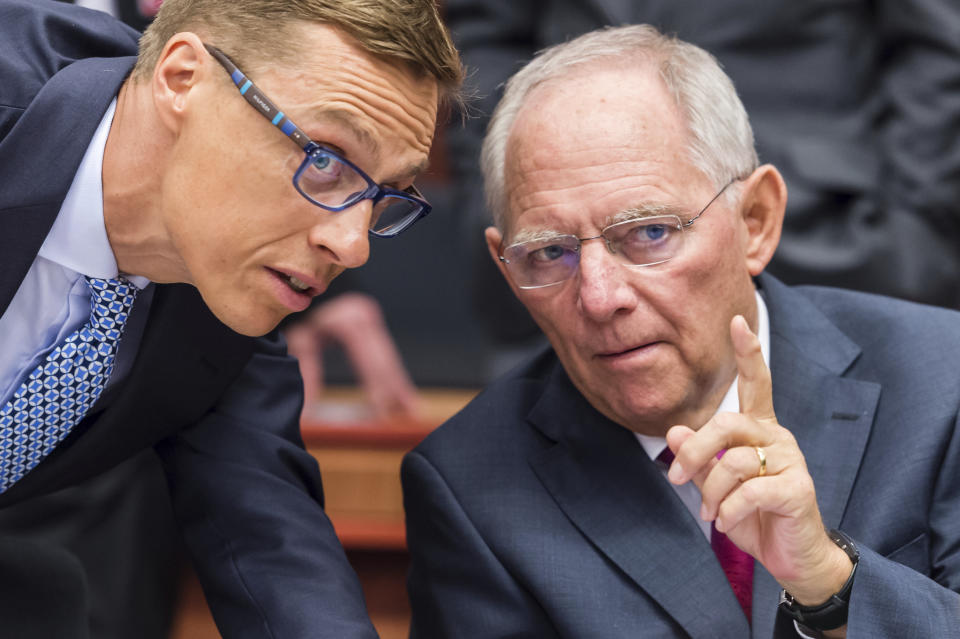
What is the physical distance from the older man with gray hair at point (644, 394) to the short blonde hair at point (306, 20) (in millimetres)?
277

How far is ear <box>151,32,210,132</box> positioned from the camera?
157 centimetres

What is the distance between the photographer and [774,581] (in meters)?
1.69

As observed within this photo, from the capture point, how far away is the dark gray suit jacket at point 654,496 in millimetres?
1706

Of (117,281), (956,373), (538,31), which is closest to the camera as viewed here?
(117,281)

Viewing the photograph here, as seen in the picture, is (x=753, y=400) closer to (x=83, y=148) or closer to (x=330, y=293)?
(x=83, y=148)

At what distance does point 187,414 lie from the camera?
181 cm

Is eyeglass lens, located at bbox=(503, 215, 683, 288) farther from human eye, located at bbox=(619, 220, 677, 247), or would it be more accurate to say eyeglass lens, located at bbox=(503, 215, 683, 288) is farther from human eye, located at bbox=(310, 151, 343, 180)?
human eye, located at bbox=(310, 151, 343, 180)

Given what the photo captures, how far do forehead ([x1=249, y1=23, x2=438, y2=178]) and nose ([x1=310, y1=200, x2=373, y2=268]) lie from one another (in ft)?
0.28

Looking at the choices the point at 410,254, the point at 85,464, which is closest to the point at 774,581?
the point at 85,464

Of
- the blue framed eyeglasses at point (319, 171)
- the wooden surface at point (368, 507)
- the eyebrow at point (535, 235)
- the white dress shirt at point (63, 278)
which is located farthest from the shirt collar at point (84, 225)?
the wooden surface at point (368, 507)

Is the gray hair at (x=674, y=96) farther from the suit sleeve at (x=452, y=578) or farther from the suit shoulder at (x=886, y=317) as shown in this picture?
the suit sleeve at (x=452, y=578)

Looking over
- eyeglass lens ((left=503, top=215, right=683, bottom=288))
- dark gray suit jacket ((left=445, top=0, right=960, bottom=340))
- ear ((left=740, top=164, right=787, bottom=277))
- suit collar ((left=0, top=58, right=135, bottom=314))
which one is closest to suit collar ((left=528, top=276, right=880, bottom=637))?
ear ((left=740, top=164, right=787, bottom=277))

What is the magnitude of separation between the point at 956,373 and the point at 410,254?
297cm

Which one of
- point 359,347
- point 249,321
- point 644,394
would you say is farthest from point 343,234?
point 359,347
